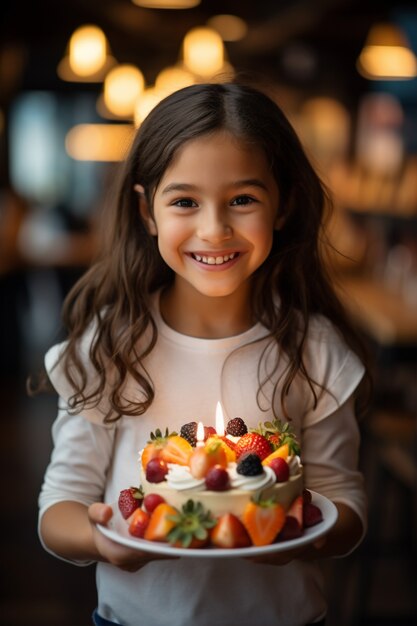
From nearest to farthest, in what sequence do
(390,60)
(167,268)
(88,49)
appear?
(167,268)
(88,49)
(390,60)

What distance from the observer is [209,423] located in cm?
183

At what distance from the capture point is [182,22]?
1153 cm

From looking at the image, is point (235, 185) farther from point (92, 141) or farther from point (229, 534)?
point (92, 141)

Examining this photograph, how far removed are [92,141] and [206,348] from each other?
19236 mm

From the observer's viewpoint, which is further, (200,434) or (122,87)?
(122,87)

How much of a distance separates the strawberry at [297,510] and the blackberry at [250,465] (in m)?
0.07

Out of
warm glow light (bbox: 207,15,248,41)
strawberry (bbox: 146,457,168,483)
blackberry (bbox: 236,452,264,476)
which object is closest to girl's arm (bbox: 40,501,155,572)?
strawberry (bbox: 146,457,168,483)

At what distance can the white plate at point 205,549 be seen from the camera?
1391 millimetres

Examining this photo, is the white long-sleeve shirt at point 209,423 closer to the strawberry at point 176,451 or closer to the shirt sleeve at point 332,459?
the shirt sleeve at point 332,459

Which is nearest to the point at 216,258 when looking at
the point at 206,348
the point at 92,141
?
the point at 206,348

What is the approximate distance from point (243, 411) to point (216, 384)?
0.22ft

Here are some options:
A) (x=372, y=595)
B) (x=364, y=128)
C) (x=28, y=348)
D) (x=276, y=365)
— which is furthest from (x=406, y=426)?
(x=364, y=128)

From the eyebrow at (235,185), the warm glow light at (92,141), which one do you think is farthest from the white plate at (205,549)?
the warm glow light at (92,141)

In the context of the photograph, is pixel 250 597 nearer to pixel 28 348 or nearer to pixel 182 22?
pixel 28 348
